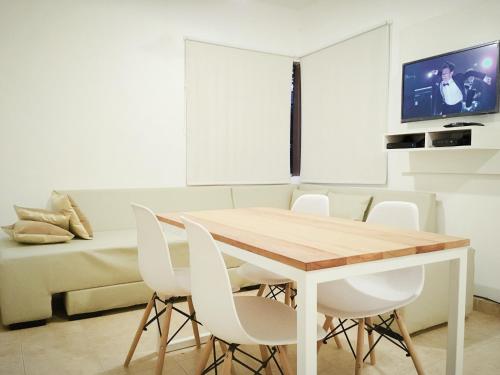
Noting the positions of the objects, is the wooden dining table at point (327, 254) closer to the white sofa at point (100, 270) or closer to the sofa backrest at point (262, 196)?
the white sofa at point (100, 270)

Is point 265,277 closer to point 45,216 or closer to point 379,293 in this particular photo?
point 379,293

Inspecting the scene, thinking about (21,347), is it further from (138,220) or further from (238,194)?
(238,194)

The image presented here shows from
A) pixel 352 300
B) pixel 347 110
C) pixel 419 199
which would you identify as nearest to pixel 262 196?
pixel 347 110

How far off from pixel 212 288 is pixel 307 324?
1.10 feet

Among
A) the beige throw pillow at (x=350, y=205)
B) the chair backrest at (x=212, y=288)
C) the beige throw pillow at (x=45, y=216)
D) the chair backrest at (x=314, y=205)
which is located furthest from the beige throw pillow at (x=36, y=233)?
the beige throw pillow at (x=350, y=205)

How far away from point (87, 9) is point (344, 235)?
3282 millimetres

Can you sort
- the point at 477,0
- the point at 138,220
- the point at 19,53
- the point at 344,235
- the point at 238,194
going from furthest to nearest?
1. the point at 238,194
2. the point at 19,53
3. the point at 477,0
4. the point at 138,220
5. the point at 344,235

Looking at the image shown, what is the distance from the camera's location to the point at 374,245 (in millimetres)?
1403

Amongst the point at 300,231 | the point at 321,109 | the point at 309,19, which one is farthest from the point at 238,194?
the point at 300,231

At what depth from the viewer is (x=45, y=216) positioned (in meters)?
3.00

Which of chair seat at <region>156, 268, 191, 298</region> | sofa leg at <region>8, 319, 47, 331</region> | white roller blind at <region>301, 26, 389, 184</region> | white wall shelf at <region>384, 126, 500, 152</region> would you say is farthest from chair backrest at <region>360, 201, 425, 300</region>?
sofa leg at <region>8, 319, 47, 331</region>

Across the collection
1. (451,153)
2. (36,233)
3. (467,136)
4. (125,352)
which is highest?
(467,136)

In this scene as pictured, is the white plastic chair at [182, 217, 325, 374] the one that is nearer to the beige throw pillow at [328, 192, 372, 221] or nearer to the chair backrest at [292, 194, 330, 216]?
the chair backrest at [292, 194, 330, 216]

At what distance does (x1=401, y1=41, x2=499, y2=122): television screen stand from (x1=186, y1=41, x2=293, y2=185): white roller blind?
160cm
